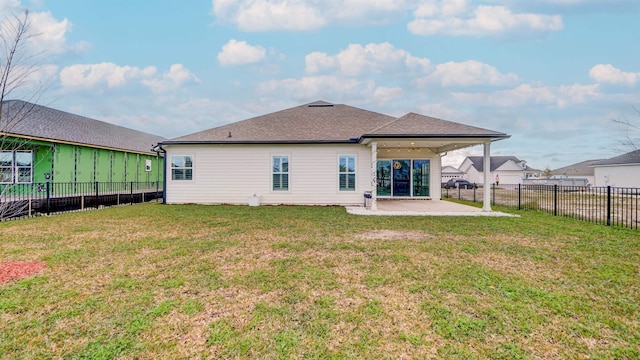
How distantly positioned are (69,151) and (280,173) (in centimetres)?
1073

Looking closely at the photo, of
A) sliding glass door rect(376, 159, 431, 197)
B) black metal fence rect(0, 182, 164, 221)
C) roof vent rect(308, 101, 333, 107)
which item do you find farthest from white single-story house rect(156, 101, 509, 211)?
roof vent rect(308, 101, 333, 107)

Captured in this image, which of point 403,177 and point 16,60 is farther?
point 403,177

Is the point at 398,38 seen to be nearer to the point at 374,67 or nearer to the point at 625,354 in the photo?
the point at 374,67

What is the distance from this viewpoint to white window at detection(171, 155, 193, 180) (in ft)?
45.6

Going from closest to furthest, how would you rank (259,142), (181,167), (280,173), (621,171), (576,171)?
(259,142) → (280,173) → (181,167) → (621,171) → (576,171)

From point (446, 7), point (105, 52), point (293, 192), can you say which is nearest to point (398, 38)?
point (446, 7)

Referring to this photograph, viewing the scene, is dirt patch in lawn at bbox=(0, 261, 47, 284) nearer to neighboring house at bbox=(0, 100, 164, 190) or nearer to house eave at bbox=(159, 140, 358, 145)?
neighboring house at bbox=(0, 100, 164, 190)

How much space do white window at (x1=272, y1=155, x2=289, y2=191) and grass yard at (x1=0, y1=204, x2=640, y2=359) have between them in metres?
6.94

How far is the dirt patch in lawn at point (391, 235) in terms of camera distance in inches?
267

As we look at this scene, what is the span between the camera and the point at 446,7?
12852 millimetres

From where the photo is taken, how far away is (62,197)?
11.5m

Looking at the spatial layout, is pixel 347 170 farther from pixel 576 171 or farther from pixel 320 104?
pixel 576 171

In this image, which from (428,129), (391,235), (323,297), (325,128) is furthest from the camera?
(325,128)

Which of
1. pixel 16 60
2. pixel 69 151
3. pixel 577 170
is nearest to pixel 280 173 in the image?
pixel 16 60
